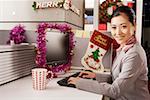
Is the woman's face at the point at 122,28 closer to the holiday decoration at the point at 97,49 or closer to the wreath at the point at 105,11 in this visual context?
the holiday decoration at the point at 97,49

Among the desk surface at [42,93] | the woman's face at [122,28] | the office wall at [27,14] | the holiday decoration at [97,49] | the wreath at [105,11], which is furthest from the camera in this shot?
the office wall at [27,14]

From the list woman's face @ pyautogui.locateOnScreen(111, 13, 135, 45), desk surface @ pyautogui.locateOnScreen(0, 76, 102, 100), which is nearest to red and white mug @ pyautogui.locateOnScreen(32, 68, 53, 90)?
desk surface @ pyautogui.locateOnScreen(0, 76, 102, 100)

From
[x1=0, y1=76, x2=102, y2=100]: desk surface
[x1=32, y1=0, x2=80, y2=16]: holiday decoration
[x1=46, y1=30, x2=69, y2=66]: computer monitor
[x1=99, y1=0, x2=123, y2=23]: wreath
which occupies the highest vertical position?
[x1=32, y1=0, x2=80, y2=16]: holiday decoration

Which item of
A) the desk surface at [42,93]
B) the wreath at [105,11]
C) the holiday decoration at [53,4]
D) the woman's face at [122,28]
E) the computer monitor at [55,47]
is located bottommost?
the desk surface at [42,93]

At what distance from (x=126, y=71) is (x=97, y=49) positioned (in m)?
0.79

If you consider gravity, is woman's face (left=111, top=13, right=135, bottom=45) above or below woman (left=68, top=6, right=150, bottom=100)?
above

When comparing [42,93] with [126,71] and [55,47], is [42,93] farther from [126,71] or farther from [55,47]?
[55,47]

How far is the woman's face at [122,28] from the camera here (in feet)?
4.51

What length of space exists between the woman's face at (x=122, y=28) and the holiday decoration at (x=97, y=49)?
0.60 m

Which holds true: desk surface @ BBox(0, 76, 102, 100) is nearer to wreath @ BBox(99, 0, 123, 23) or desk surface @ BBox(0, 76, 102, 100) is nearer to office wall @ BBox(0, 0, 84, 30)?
wreath @ BBox(99, 0, 123, 23)

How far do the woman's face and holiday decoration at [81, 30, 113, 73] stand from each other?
0.60 metres

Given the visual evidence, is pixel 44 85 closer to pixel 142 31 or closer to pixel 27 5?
pixel 27 5

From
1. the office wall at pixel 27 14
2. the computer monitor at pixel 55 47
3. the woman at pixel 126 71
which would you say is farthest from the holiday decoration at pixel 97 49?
the office wall at pixel 27 14

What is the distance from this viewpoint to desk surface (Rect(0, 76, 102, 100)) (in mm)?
1148
